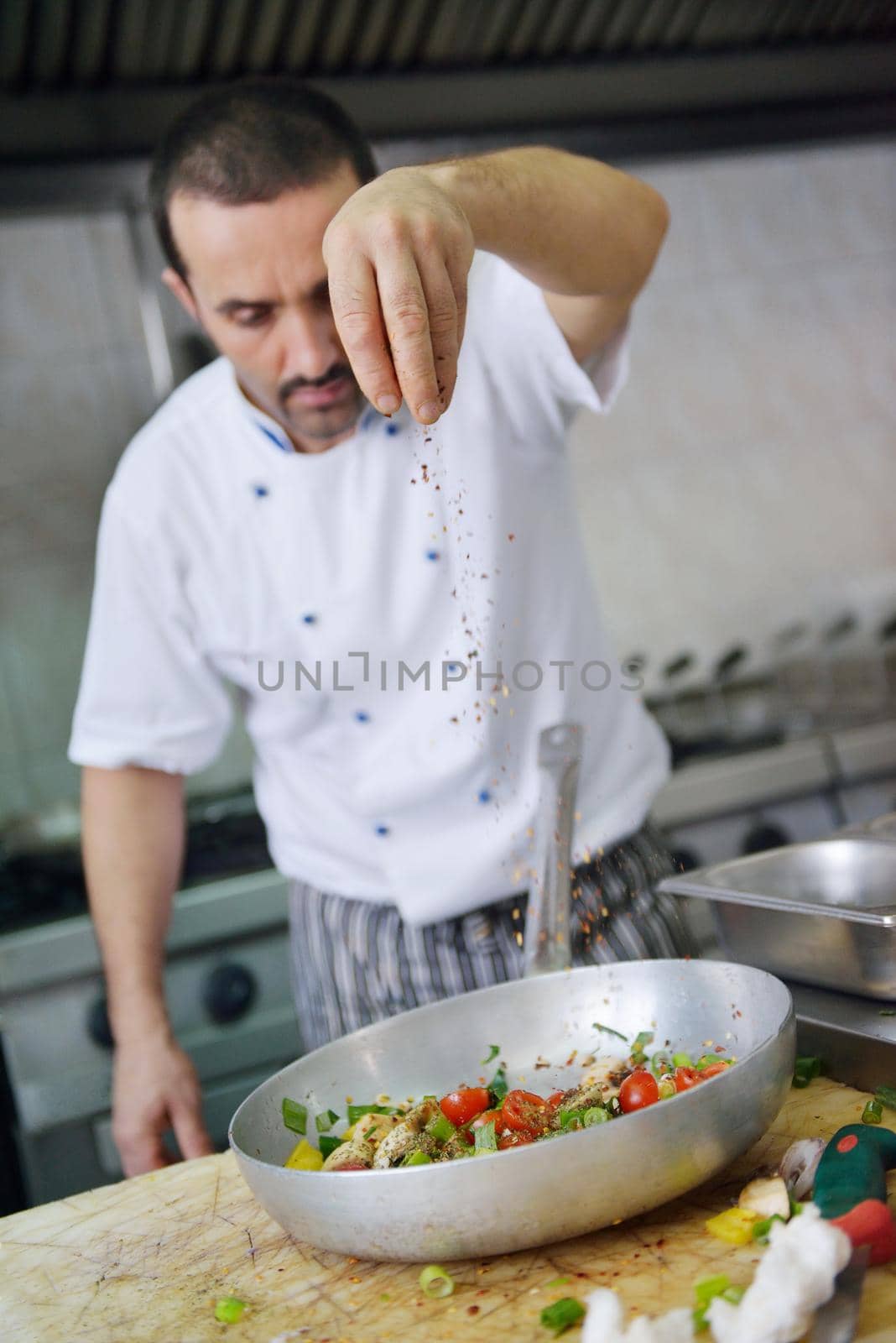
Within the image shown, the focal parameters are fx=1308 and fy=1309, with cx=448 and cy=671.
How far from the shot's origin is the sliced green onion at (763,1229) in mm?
738

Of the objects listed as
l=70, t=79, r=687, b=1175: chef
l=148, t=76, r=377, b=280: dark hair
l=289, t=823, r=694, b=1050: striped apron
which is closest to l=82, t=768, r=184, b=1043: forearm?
l=70, t=79, r=687, b=1175: chef

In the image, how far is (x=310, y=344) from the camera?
1354 mm

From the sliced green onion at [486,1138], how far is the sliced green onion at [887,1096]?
0.89 feet

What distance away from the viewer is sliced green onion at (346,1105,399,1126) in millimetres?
976

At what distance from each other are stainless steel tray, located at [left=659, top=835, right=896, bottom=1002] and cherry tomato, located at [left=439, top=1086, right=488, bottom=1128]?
9.6 inches

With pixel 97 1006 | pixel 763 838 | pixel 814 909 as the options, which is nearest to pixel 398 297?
pixel 814 909

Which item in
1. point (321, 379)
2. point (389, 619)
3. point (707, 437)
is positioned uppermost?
point (707, 437)

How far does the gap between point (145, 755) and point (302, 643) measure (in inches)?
9.2

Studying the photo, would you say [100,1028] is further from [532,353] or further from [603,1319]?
[603,1319]

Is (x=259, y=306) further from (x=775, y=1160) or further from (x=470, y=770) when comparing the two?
(x=775, y=1160)

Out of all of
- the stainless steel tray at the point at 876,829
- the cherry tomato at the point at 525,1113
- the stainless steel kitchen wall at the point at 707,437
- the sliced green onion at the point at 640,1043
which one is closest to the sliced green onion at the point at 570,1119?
the cherry tomato at the point at 525,1113

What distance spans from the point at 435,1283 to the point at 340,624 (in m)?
0.86

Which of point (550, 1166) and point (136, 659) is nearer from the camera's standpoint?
point (550, 1166)

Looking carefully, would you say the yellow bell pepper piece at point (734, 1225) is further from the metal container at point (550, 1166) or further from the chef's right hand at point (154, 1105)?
the chef's right hand at point (154, 1105)
